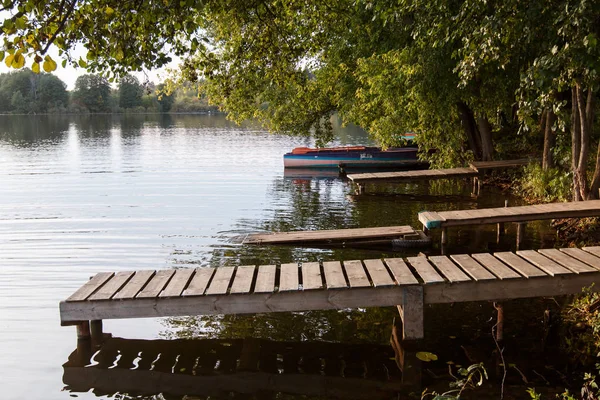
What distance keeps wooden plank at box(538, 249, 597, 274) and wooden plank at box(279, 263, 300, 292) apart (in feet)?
11.8

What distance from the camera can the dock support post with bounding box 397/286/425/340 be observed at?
7.63m

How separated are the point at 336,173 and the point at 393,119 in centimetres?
927

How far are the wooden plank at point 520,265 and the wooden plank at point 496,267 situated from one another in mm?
77

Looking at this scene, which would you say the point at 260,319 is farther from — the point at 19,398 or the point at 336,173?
the point at 336,173

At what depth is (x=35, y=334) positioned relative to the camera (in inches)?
352

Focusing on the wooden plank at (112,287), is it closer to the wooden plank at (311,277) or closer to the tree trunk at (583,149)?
the wooden plank at (311,277)

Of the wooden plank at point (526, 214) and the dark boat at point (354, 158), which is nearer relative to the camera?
the wooden plank at point (526, 214)

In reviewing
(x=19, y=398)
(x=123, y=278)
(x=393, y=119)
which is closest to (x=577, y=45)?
(x=123, y=278)

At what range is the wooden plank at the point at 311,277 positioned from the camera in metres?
7.68

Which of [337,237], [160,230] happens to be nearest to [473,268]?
[337,237]

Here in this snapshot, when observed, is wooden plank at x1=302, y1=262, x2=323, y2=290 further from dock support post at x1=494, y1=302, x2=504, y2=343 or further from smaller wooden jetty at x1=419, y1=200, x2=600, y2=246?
smaller wooden jetty at x1=419, y1=200, x2=600, y2=246

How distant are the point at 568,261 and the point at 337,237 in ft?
19.8

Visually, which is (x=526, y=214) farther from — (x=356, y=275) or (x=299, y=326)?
(x=299, y=326)

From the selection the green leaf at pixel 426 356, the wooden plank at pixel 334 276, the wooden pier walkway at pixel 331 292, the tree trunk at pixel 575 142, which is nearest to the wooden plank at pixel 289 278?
the wooden pier walkway at pixel 331 292
